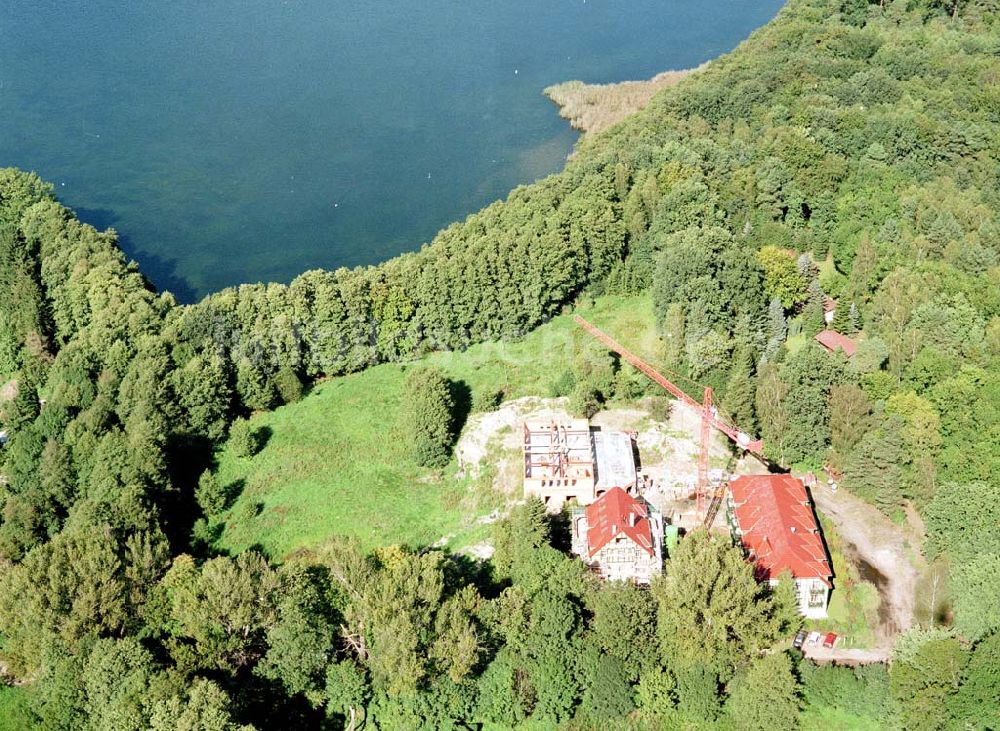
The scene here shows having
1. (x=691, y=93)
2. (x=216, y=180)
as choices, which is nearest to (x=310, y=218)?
(x=216, y=180)

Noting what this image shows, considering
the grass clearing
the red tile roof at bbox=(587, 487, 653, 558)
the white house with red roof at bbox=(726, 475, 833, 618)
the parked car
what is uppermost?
the red tile roof at bbox=(587, 487, 653, 558)

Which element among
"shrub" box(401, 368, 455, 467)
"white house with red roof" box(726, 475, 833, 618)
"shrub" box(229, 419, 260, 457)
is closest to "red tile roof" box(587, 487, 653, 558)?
"white house with red roof" box(726, 475, 833, 618)

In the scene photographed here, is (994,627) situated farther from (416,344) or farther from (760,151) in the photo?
(760,151)

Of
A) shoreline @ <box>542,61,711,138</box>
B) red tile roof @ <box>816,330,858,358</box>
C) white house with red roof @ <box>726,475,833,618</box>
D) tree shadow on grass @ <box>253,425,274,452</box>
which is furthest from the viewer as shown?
shoreline @ <box>542,61,711,138</box>

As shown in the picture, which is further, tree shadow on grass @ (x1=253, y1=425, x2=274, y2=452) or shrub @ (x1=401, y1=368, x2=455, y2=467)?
tree shadow on grass @ (x1=253, y1=425, x2=274, y2=452)

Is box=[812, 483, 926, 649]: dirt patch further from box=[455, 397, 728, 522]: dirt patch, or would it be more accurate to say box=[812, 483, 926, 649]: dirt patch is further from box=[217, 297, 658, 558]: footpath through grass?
box=[217, 297, 658, 558]: footpath through grass

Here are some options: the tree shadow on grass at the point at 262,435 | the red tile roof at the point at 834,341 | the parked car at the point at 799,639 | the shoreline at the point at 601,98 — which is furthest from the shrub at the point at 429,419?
the shoreline at the point at 601,98

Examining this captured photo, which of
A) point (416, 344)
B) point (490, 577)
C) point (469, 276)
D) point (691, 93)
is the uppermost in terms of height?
point (691, 93)
